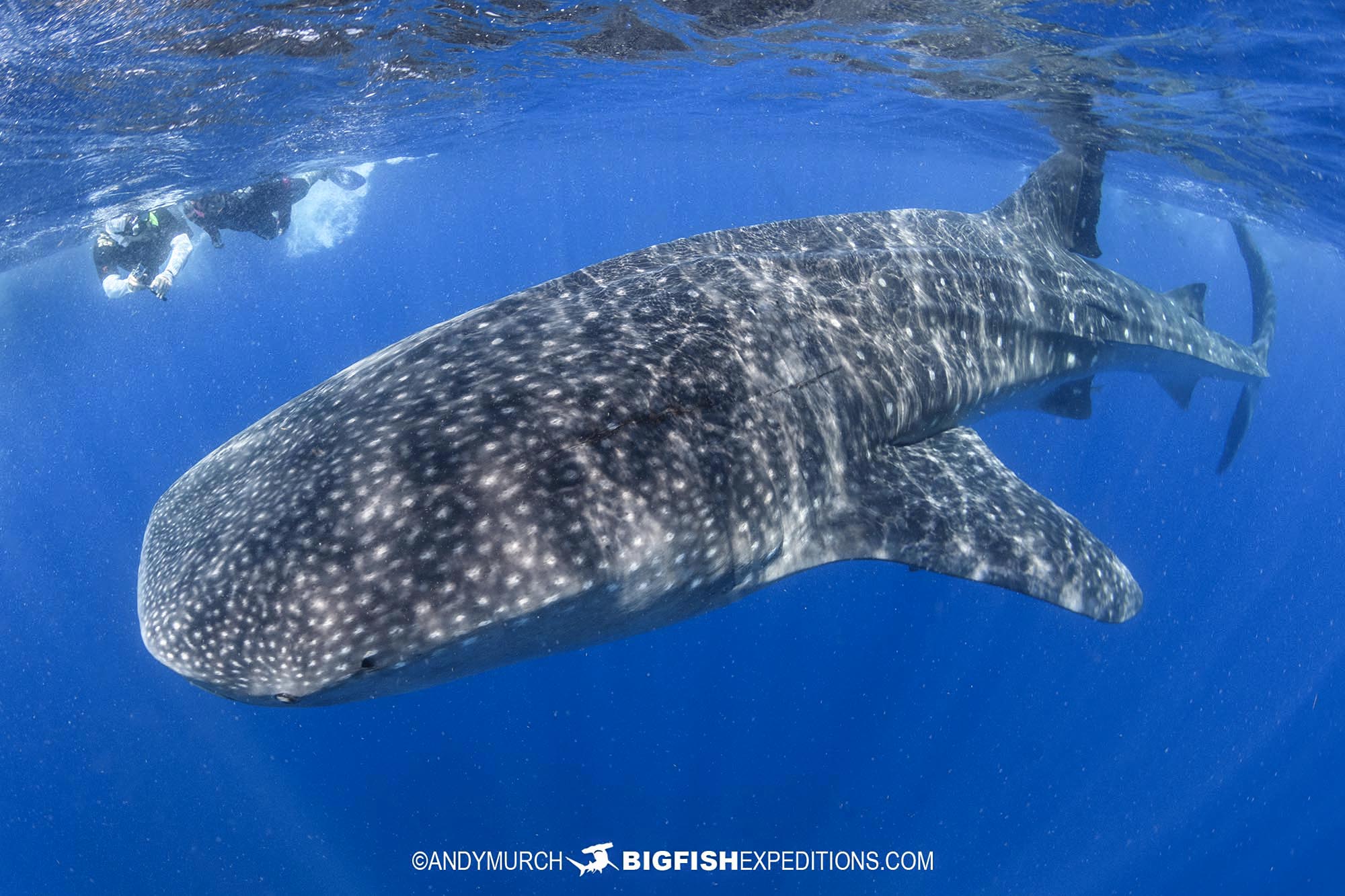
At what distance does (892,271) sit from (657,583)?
3609 mm

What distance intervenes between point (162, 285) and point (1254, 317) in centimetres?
2542

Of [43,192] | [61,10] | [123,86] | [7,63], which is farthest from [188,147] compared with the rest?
[61,10]

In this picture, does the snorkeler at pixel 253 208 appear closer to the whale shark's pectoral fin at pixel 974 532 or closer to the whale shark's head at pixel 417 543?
the whale shark's head at pixel 417 543

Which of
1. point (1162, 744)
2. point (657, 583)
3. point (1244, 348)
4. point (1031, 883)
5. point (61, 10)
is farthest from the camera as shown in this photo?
point (1162, 744)

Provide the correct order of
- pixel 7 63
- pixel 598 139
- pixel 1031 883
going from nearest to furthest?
pixel 7 63 → pixel 1031 883 → pixel 598 139

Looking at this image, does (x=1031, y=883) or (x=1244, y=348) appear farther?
(x=1031, y=883)

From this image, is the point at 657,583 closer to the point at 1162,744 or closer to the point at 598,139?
the point at 598,139

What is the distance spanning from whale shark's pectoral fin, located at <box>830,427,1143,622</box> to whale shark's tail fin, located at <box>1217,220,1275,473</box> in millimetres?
11572

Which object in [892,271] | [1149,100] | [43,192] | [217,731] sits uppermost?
[1149,100]

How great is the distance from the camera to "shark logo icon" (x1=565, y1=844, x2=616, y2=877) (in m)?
13.7

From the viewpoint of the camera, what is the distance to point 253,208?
23500mm

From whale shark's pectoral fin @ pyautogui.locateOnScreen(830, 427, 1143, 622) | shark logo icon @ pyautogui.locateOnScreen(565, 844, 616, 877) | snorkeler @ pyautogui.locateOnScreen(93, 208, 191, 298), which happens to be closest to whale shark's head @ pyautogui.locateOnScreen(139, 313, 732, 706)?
whale shark's pectoral fin @ pyautogui.locateOnScreen(830, 427, 1143, 622)

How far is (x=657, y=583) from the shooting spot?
13.0 feet

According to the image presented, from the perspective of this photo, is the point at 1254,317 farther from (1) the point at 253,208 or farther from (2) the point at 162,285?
(1) the point at 253,208
